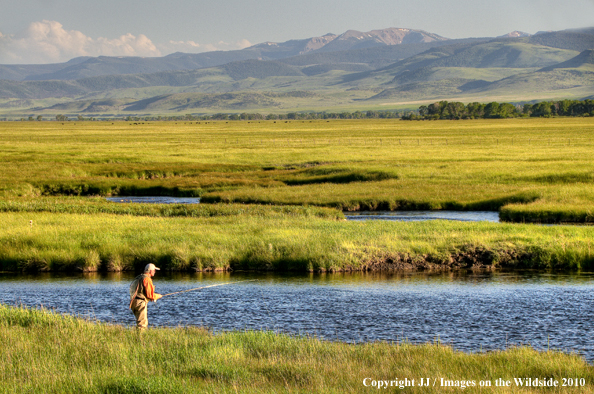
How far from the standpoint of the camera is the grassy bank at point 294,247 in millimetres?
28266

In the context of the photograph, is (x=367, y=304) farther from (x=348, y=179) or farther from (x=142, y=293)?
(x=348, y=179)

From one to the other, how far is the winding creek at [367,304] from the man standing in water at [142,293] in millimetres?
2914

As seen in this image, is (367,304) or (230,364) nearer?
→ (230,364)

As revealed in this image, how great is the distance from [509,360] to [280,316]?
8.17 m

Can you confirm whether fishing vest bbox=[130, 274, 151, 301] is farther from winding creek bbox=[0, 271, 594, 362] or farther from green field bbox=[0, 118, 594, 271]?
green field bbox=[0, 118, 594, 271]

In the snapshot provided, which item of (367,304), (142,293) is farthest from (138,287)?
(367,304)

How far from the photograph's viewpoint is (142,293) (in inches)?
630

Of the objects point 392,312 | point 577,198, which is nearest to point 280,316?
point 392,312

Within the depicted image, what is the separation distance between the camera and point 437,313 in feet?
68.4

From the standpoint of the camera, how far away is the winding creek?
18.5 metres

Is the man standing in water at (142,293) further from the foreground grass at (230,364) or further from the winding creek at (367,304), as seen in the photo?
the winding creek at (367,304)

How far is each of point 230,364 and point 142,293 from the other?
3523 mm

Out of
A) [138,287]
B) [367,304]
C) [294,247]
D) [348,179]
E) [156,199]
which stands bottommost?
[367,304]

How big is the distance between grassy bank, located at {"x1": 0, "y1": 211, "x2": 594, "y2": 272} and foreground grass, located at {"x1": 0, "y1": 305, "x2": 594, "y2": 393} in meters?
11.7
